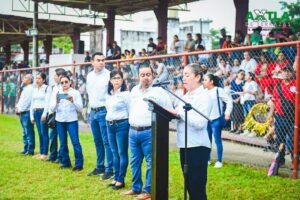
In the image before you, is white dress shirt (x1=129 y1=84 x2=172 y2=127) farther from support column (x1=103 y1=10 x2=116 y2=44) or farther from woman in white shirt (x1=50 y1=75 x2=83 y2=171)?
support column (x1=103 y1=10 x2=116 y2=44)

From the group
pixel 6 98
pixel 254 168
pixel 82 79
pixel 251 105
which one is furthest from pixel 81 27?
pixel 254 168

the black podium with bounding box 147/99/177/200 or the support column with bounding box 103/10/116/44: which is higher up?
the support column with bounding box 103/10/116/44

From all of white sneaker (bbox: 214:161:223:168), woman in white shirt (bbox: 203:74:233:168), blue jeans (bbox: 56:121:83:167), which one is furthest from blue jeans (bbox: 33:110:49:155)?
white sneaker (bbox: 214:161:223:168)

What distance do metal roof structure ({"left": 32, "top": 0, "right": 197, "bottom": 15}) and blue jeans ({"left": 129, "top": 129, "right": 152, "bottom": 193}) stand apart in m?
16.6

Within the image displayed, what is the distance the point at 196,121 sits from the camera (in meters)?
4.71

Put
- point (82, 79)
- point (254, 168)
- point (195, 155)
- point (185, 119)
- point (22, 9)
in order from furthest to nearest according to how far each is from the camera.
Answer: point (22, 9) < point (82, 79) < point (254, 168) < point (195, 155) < point (185, 119)

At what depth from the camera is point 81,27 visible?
3080cm

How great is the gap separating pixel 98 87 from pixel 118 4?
55.5 ft

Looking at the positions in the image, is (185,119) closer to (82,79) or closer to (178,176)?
(178,176)

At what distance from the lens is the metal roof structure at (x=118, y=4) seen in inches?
908

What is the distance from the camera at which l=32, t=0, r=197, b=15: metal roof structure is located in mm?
23072

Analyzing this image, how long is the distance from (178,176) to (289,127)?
7.37 ft

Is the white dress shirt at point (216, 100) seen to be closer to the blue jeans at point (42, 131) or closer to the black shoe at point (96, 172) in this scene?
the black shoe at point (96, 172)

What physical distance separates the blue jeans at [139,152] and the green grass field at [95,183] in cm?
34
